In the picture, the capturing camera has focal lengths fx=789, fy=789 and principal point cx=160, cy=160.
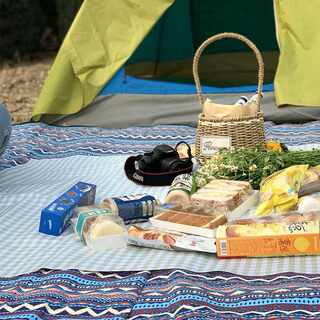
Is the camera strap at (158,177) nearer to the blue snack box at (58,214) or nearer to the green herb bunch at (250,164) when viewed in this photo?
the green herb bunch at (250,164)

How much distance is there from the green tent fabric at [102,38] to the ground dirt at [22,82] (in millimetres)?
1157

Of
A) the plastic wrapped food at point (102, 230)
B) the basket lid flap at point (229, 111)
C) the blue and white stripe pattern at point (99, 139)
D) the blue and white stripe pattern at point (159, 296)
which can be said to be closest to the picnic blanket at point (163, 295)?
the blue and white stripe pattern at point (159, 296)

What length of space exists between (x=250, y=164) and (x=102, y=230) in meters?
0.55

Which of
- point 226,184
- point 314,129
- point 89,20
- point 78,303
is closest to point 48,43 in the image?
point 89,20

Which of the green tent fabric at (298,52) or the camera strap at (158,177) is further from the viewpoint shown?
the green tent fabric at (298,52)

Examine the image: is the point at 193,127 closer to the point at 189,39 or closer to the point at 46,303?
the point at 189,39

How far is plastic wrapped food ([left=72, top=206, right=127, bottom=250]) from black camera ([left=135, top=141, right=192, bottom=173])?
49 cm

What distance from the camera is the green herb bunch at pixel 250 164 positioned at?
2.26 meters

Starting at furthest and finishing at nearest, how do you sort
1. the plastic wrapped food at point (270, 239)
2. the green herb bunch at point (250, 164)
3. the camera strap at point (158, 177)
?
the camera strap at point (158, 177), the green herb bunch at point (250, 164), the plastic wrapped food at point (270, 239)

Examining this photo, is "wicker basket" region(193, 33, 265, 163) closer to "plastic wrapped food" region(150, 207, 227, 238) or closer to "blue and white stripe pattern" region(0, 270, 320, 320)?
"plastic wrapped food" region(150, 207, 227, 238)

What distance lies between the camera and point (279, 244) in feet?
5.92

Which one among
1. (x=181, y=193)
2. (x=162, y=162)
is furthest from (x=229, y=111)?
(x=181, y=193)

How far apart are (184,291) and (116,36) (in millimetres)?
2012

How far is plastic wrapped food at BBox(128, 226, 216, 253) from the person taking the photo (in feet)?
6.09
